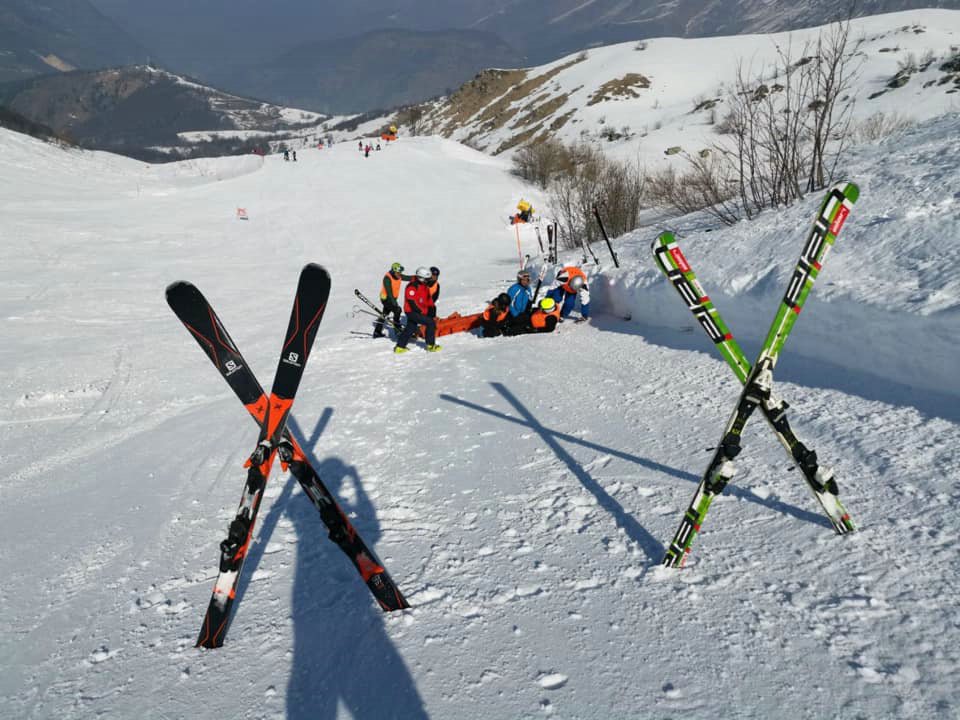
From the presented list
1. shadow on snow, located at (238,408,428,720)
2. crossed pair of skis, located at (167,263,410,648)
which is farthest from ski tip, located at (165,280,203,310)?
shadow on snow, located at (238,408,428,720)

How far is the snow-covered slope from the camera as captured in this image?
31328 mm

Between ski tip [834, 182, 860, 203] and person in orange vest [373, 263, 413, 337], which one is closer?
ski tip [834, 182, 860, 203]

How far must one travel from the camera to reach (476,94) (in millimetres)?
85062

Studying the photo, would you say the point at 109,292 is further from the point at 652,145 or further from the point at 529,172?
the point at 652,145

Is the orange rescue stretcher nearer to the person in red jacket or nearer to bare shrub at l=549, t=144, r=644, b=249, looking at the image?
the person in red jacket

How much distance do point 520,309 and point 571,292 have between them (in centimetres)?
102

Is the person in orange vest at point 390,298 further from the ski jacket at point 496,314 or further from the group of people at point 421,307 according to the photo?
the ski jacket at point 496,314

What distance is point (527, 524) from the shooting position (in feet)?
12.8

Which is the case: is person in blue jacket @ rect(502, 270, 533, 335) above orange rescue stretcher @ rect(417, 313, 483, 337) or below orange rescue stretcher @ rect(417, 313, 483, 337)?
above

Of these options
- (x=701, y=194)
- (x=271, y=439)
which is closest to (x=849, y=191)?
(x=271, y=439)

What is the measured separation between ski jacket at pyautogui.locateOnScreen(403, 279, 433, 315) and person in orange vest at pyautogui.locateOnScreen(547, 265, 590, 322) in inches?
92.3

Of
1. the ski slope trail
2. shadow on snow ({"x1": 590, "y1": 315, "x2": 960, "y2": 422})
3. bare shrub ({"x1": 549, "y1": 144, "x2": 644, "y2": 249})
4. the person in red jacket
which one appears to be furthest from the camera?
bare shrub ({"x1": 549, "y1": 144, "x2": 644, "y2": 249})

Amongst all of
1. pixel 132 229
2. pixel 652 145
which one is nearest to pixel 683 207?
pixel 132 229

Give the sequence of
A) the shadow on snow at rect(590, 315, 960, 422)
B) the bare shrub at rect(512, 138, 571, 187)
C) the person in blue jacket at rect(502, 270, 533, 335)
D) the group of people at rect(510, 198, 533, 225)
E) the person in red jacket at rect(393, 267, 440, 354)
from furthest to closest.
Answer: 1. the bare shrub at rect(512, 138, 571, 187)
2. the group of people at rect(510, 198, 533, 225)
3. the person in blue jacket at rect(502, 270, 533, 335)
4. the person in red jacket at rect(393, 267, 440, 354)
5. the shadow on snow at rect(590, 315, 960, 422)
